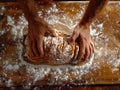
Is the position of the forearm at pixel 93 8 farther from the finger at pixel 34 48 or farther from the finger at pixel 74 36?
the finger at pixel 34 48

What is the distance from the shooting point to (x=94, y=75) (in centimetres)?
118

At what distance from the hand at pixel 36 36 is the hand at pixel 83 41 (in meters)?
0.08

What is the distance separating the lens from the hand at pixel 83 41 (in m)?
1.09

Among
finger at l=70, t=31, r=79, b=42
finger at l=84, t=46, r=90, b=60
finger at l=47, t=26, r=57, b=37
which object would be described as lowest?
finger at l=84, t=46, r=90, b=60

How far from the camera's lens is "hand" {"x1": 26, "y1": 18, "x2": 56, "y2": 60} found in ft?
3.34

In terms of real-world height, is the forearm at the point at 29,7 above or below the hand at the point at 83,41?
above

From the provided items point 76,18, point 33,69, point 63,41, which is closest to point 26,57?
point 33,69

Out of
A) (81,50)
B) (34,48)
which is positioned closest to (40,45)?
(34,48)

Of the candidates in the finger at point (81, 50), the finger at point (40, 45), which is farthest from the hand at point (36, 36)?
the finger at point (81, 50)

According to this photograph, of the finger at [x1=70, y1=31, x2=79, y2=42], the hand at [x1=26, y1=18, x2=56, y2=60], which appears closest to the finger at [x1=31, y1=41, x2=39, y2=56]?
the hand at [x1=26, y1=18, x2=56, y2=60]

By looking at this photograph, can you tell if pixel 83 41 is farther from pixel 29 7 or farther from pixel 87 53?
pixel 29 7

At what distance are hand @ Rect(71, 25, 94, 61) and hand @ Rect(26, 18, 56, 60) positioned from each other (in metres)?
0.08

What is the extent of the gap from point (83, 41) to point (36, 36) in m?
0.18

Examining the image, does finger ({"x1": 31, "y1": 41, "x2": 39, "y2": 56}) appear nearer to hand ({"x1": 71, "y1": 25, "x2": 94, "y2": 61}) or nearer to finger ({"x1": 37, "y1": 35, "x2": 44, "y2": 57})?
finger ({"x1": 37, "y1": 35, "x2": 44, "y2": 57})
